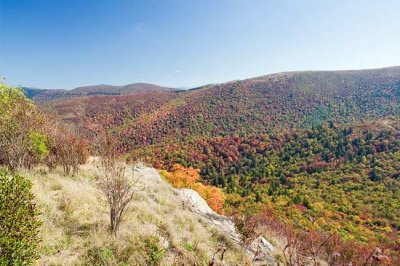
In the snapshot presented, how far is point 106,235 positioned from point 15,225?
2.42m

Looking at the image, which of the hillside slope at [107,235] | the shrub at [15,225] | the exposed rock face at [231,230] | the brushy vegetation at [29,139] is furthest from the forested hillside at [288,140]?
the shrub at [15,225]

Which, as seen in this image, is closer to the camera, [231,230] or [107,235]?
[107,235]

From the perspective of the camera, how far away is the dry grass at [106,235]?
17.0 ft

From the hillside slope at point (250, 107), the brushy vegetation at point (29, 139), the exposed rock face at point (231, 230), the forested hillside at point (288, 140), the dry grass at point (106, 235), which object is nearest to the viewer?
the dry grass at point (106, 235)

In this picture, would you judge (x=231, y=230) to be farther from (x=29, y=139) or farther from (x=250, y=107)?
(x=250, y=107)

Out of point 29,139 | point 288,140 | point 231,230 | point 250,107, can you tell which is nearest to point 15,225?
point 29,139

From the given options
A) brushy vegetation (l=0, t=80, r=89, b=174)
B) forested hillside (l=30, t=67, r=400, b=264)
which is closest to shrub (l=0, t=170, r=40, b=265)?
forested hillside (l=30, t=67, r=400, b=264)

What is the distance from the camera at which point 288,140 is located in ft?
268

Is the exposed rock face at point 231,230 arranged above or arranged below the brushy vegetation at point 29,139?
below

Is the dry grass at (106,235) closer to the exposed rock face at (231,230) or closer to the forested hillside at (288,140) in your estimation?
the exposed rock face at (231,230)

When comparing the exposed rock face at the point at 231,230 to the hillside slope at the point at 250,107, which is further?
the hillside slope at the point at 250,107

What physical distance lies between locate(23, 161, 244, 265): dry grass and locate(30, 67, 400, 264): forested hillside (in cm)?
188

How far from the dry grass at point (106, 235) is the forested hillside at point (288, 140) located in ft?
6.17

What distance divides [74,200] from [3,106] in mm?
5174
